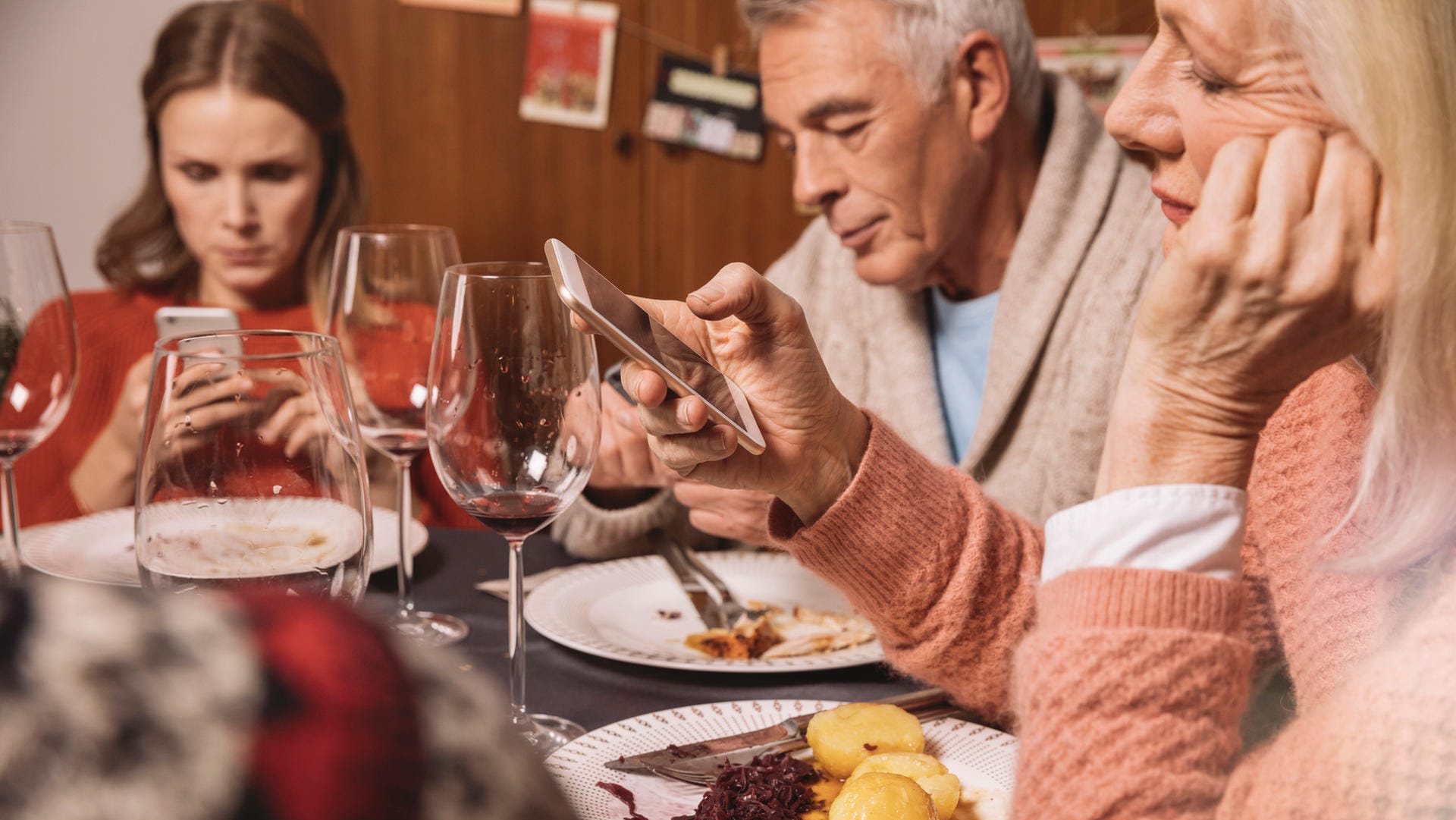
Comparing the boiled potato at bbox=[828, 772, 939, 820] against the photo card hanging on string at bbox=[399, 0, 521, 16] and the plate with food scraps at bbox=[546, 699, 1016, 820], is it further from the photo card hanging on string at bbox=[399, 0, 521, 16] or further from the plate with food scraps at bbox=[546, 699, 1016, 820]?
the photo card hanging on string at bbox=[399, 0, 521, 16]

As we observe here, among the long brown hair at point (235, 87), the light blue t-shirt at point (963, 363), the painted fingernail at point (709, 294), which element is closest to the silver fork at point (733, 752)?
the painted fingernail at point (709, 294)

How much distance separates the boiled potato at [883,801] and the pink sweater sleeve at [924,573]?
275 mm

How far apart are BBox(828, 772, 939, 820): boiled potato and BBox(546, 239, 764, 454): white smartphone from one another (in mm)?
308

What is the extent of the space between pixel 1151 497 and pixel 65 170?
3430mm

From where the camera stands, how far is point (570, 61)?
3.35m

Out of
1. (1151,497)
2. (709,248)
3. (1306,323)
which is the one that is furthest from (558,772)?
(709,248)

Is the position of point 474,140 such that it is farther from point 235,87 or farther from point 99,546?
point 99,546

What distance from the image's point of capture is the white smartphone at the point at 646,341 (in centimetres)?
78

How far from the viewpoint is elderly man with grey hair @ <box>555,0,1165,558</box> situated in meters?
1.70

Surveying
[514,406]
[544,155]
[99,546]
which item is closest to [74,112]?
[544,155]

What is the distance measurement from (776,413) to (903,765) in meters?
0.35

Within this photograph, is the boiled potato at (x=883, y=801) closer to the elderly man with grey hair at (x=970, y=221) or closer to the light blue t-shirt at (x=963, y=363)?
the elderly man with grey hair at (x=970, y=221)

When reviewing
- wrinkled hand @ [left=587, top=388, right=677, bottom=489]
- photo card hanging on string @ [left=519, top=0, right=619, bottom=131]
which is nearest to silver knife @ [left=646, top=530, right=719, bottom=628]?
wrinkled hand @ [left=587, top=388, right=677, bottom=489]

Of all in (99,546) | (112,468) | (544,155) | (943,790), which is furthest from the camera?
(544,155)
